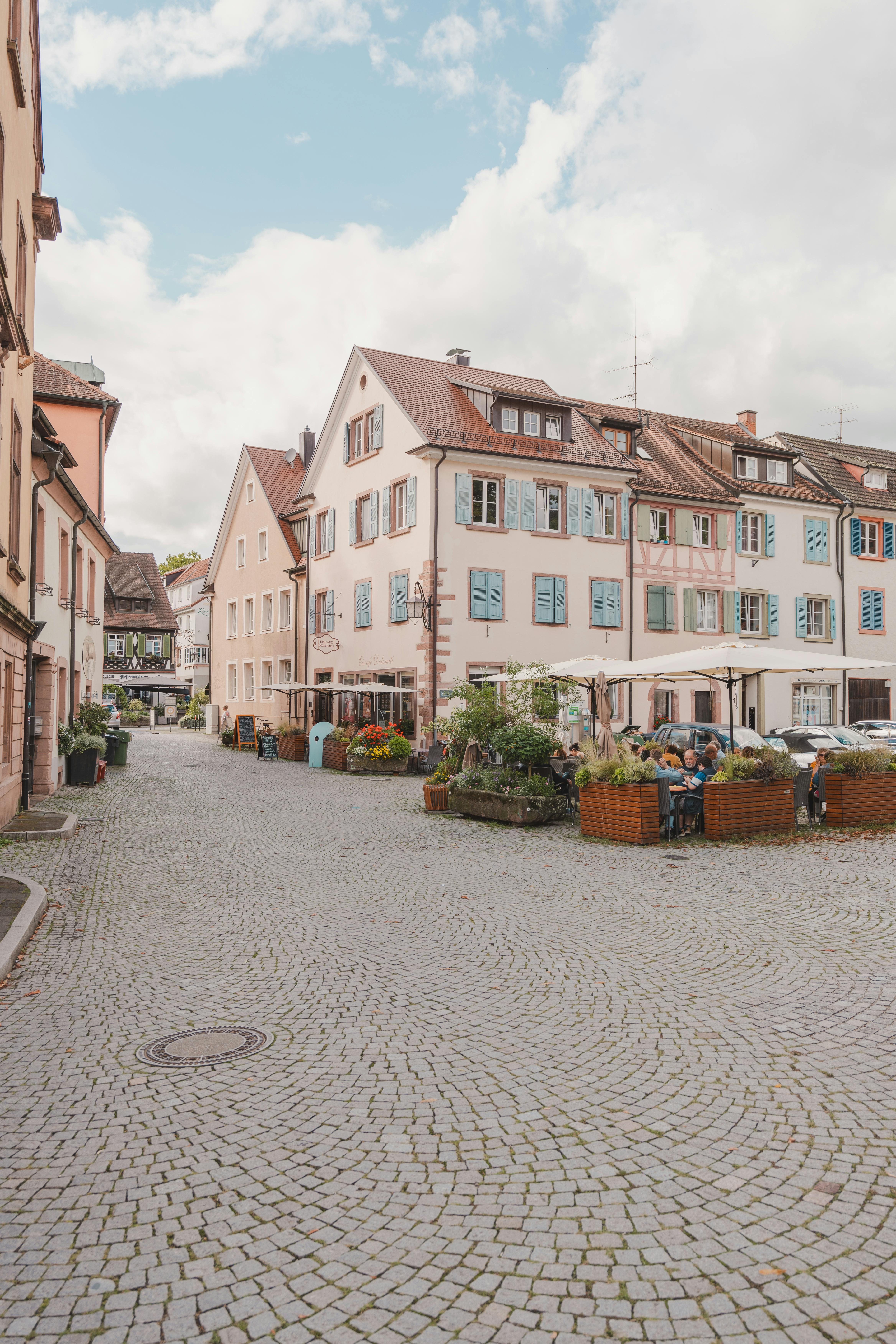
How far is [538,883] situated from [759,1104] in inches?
225

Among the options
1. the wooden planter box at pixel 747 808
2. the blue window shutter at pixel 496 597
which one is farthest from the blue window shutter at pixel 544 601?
the wooden planter box at pixel 747 808

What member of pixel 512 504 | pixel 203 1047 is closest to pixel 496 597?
pixel 512 504

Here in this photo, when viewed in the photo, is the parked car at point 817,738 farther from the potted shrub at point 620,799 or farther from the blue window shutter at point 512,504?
the potted shrub at point 620,799

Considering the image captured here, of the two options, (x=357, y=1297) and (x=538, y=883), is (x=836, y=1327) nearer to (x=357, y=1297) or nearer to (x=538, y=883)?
(x=357, y=1297)

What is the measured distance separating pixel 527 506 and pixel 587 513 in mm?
2247

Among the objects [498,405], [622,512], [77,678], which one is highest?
[498,405]

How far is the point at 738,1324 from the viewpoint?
278 cm

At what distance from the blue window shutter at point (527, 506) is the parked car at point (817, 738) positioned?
30.7 feet

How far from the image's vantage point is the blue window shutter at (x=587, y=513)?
29844mm

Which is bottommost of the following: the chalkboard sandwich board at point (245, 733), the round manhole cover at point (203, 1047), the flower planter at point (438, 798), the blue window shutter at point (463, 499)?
the round manhole cover at point (203, 1047)

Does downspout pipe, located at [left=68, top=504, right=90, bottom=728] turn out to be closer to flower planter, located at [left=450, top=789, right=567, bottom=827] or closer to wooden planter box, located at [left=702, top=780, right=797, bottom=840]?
flower planter, located at [left=450, top=789, right=567, bottom=827]

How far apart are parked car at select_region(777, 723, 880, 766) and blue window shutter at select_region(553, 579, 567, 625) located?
7.55 metres

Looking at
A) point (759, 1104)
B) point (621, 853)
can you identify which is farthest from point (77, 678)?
point (759, 1104)

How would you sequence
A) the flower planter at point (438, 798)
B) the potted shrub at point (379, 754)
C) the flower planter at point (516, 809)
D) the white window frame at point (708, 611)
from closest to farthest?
the flower planter at point (516, 809) < the flower planter at point (438, 798) < the potted shrub at point (379, 754) < the white window frame at point (708, 611)
